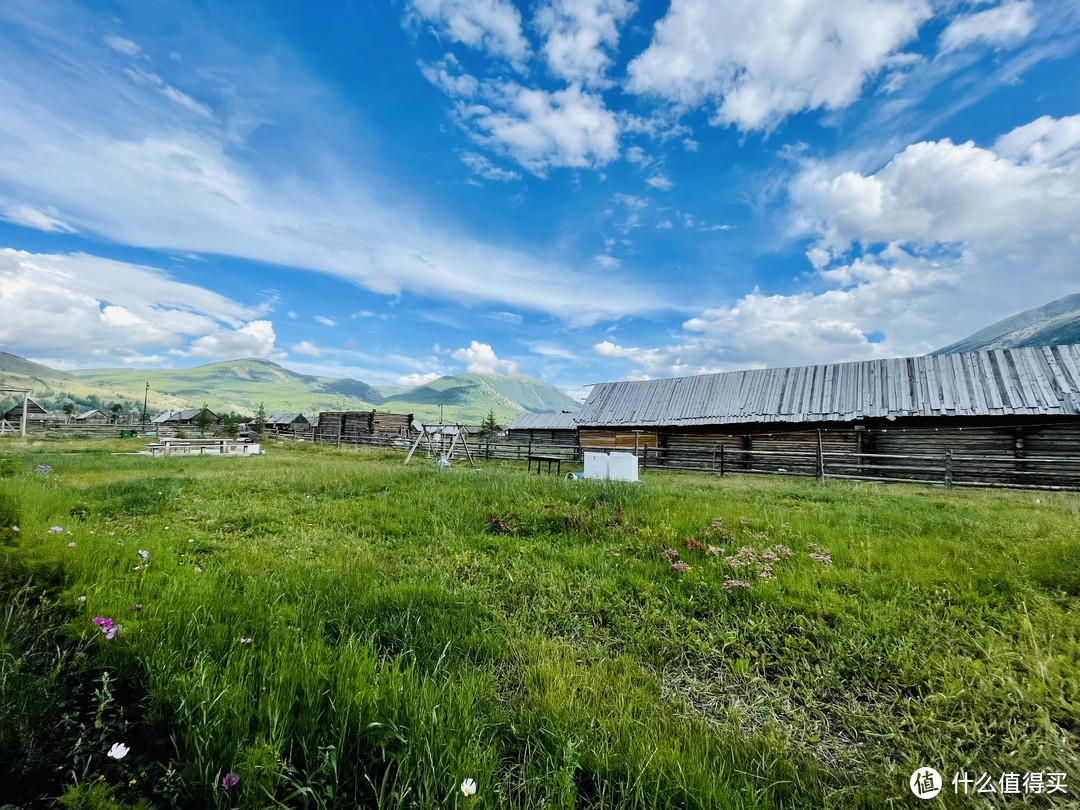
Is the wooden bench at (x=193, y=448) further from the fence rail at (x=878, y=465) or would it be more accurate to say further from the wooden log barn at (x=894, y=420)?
the wooden log barn at (x=894, y=420)

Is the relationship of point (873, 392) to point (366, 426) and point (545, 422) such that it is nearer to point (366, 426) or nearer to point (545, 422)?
point (545, 422)

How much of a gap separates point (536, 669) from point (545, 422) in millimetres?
57301

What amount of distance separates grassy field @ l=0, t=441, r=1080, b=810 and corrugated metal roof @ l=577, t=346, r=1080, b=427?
18.0 meters

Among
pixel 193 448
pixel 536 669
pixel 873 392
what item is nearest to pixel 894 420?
pixel 873 392

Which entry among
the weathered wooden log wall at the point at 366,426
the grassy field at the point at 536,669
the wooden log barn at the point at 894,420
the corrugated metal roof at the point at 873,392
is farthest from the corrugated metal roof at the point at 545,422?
the grassy field at the point at 536,669

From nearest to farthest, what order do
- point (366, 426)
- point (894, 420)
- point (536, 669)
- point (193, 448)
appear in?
point (536, 669) < point (894, 420) < point (193, 448) < point (366, 426)

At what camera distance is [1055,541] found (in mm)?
5949

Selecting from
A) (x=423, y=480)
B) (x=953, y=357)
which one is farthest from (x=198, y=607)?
(x=953, y=357)

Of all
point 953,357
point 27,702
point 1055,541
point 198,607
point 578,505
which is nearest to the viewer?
point 27,702

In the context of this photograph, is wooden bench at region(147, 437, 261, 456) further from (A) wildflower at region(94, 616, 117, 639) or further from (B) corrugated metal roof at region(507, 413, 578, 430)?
(B) corrugated metal roof at region(507, 413, 578, 430)

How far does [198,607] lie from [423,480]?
356 inches

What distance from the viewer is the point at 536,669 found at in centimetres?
311

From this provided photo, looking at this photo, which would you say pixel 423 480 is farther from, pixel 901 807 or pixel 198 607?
pixel 901 807

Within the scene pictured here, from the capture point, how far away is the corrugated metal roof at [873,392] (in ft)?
63.5
